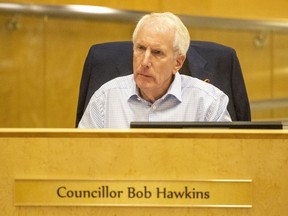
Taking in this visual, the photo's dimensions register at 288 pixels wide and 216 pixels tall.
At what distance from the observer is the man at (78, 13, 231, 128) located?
1.84m

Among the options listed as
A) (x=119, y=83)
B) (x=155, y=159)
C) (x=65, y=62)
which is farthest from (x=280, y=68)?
(x=155, y=159)

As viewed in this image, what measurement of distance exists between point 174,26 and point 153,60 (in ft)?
0.45

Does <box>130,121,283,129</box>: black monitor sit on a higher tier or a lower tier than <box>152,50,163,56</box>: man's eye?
lower

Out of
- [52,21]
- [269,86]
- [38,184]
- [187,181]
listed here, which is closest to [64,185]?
[38,184]

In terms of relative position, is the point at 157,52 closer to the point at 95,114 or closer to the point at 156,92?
the point at 156,92

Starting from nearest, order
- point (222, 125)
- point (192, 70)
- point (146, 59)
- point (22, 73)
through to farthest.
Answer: point (222, 125), point (146, 59), point (192, 70), point (22, 73)

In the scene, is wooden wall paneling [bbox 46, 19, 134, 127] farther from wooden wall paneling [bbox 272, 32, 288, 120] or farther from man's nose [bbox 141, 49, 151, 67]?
man's nose [bbox 141, 49, 151, 67]

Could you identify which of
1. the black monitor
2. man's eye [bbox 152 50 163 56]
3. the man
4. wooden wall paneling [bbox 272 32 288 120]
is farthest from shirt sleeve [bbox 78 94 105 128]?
wooden wall paneling [bbox 272 32 288 120]

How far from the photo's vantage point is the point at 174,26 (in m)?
1.87

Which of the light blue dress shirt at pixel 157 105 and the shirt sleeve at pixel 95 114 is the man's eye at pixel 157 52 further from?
the shirt sleeve at pixel 95 114

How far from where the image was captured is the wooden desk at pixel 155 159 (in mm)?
1058

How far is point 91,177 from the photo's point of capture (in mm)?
1061

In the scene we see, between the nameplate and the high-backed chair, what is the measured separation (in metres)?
1.01

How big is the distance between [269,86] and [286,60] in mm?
259
